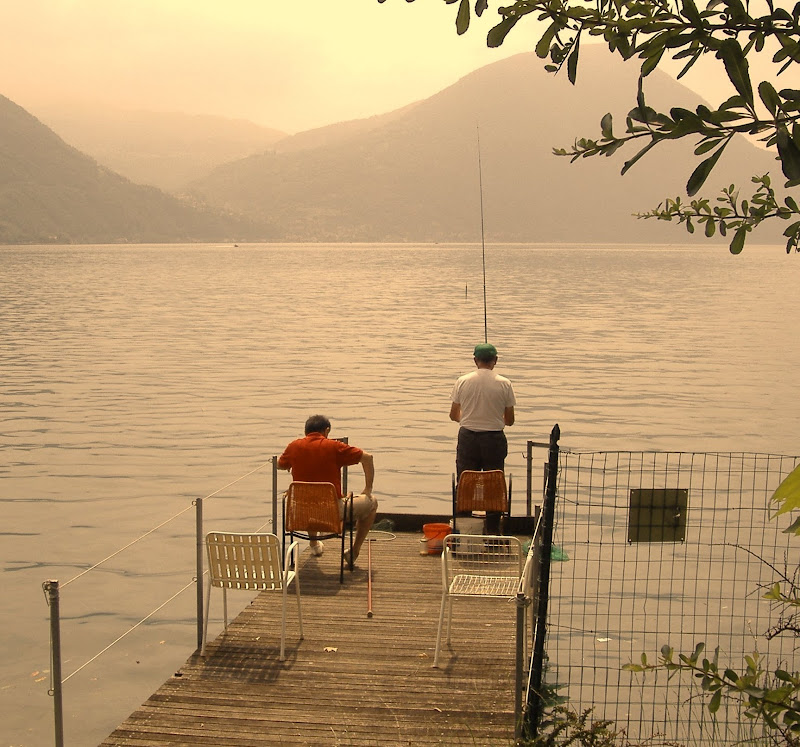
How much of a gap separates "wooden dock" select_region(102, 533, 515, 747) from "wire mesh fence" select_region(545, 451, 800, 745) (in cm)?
56

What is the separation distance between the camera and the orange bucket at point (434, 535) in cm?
934

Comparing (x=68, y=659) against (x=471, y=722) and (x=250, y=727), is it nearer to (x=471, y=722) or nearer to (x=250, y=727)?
(x=250, y=727)

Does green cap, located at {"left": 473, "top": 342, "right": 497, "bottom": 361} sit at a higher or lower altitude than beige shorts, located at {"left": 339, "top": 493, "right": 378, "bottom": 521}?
higher

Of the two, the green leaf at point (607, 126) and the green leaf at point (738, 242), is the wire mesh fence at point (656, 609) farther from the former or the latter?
the green leaf at point (607, 126)

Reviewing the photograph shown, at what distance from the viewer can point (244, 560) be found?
6625 millimetres

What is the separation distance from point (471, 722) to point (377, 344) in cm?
3552

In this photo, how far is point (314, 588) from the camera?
8250 mm

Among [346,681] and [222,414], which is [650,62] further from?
[222,414]

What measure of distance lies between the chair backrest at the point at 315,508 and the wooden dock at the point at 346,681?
0.57 metres

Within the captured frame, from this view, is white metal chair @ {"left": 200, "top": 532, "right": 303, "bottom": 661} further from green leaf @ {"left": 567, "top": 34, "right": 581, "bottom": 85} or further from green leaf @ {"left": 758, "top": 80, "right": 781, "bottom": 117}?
green leaf @ {"left": 758, "top": 80, "right": 781, "bottom": 117}

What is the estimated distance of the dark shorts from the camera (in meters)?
9.12

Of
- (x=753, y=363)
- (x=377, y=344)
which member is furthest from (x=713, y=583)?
(x=377, y=344)

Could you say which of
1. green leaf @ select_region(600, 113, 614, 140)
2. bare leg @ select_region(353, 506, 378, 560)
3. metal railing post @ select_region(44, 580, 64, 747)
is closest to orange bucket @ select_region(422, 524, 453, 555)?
bare leg @ select_region(353, 506, 378, 560)

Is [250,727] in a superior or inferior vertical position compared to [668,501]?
inferior
